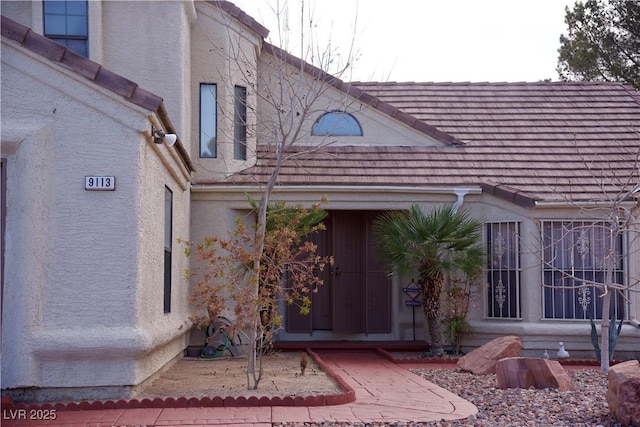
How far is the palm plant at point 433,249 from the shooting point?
14484 millimetres

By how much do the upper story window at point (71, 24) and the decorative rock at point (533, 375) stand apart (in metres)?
7.91

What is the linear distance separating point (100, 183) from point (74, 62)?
1.32 m

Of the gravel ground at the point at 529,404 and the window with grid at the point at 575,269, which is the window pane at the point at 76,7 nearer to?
the gravel ground at the point at 529,404

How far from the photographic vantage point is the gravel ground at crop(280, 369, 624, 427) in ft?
28.5

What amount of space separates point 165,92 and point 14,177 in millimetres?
5152

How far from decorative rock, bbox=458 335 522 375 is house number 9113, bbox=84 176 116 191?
600 cm

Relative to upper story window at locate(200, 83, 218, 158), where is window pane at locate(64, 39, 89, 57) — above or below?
above

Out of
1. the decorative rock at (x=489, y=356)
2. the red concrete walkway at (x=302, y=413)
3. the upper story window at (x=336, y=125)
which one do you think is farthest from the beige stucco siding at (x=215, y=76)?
the red concrete walkway at (x=302, y=413)

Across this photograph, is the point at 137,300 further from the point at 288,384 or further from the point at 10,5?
the point at 10,5

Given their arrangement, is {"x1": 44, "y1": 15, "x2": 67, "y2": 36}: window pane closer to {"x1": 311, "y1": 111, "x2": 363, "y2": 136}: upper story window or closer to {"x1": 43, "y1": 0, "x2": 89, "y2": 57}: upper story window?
{"x1": 43, "y1": 0, "x2": 89, "y2": 57}: upper story window

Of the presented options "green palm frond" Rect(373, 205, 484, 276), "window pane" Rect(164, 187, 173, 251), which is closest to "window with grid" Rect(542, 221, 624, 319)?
"green palm frond" Rect(373, 205, 484, 276)

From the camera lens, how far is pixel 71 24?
1380 cm

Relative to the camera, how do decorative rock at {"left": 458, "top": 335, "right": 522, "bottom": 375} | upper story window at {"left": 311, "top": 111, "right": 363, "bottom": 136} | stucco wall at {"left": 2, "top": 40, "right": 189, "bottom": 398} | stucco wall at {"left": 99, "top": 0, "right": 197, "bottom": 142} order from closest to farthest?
stucco wall at {"left": 2, "top": 40, "right": 189, "bottom": 398}, decorative rock at {"left": 458, "top": 335, "right": 522, "bottom": 375}, stucco wall at {"left": 99, "top": 0, "right": 197, "bottom": 142}, upper story window at {"left": 311, "top": 111, "right": 363, "bottom": 136}

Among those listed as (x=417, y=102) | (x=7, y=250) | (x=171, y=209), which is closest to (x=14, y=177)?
(x=7, y=250)
